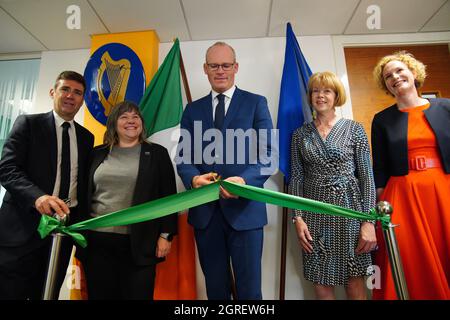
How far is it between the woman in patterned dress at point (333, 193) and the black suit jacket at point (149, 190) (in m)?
0.70

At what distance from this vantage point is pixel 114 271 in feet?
4.36

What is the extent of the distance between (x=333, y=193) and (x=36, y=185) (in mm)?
1516

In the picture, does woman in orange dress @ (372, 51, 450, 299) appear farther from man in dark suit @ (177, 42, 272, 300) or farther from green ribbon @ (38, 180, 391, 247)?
man in dark suit @ (177, 42, 272, 300)

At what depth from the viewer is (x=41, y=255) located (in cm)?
137

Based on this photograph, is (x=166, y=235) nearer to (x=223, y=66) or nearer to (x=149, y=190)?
(x=149, y=190)

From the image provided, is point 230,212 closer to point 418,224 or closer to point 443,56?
point 418,224

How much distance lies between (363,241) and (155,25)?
2298mm

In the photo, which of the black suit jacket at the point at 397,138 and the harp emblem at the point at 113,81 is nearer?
the black suit jacket at the point at 397,138

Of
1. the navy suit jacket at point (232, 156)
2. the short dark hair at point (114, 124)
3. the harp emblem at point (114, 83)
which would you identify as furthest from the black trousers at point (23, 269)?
the harp emblem at point (114, 83)

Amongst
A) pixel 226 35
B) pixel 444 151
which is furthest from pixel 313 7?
pixel 444 151

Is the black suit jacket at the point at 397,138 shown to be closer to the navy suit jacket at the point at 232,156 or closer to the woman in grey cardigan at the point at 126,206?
the navy suit jacket at the point at 232,156

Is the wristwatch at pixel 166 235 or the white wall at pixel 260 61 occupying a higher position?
the white wall at pixel 260 61

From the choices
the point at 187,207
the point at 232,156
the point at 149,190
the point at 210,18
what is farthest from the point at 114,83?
the point at 187,207

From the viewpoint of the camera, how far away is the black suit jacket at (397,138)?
1.45 m
